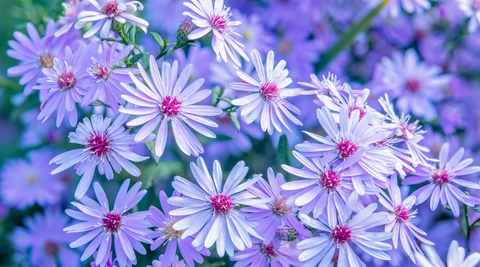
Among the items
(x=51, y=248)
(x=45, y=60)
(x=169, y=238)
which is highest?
(x=45, y=60)

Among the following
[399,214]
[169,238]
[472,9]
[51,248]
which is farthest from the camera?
[51,248]

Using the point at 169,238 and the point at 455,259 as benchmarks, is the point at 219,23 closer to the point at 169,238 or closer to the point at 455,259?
the point at 169,238

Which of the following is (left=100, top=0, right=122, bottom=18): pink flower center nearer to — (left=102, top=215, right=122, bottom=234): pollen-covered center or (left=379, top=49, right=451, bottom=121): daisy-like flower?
(left=102, top=215, right=122, bottom=234): pollen-covered center

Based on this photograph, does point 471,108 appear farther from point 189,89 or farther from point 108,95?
point 108,95

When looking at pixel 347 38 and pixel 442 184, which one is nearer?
pixel 442 184

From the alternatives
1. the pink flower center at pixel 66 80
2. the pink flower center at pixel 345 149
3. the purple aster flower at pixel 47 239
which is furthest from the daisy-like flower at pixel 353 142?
the purple aster flower at pixel 47 239

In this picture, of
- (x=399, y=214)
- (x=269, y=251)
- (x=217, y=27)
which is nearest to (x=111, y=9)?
(x=217, y=27)

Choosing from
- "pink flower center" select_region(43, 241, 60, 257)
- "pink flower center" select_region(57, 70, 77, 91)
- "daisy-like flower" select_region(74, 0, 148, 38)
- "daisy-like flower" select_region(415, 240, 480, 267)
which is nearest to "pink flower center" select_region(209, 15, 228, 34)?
"daisy-like flower" select_region(74, 0, 148, 38)
